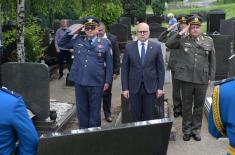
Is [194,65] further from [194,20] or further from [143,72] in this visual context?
[143,72]

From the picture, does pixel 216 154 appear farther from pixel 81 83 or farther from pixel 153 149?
pixel 153 149

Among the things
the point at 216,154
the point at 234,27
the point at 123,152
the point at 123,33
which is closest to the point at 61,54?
the point at 123,33

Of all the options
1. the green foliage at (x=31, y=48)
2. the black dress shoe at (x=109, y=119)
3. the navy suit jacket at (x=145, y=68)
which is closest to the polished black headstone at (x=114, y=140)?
the navy suit jacket at (x=145, y=68)

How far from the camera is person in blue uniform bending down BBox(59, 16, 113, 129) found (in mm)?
6945

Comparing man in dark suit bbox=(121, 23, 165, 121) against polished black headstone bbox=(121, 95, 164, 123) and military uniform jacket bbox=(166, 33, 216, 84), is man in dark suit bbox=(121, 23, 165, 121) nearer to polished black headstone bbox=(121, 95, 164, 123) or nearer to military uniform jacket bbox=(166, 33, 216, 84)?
polished black headstone bbox=(121, 95, 164, 123)

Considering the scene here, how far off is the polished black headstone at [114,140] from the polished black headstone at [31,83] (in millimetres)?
4347

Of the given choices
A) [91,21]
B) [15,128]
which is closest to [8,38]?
[91,21]

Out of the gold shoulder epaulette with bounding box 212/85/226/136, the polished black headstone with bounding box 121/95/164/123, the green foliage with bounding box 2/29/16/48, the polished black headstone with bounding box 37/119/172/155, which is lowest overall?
the polished black headstone with bounding box 121/95/164/123

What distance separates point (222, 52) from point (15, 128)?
364 inches

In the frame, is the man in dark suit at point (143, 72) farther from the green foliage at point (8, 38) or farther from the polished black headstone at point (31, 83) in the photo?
the green foliage at point (8, 38)

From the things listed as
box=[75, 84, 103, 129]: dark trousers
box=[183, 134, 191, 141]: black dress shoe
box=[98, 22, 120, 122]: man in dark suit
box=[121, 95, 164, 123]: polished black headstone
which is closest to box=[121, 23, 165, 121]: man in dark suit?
box=[121, 95, 164, 123]: polished black headstone

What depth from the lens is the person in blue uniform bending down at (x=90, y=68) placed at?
273 inches

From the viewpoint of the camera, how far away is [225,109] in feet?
10.3

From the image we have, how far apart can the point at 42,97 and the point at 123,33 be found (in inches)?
392
